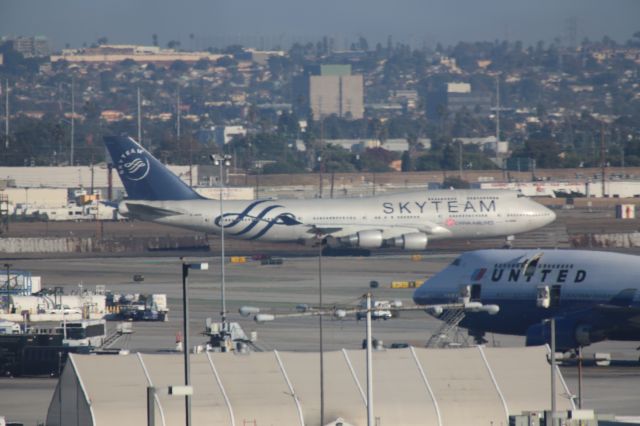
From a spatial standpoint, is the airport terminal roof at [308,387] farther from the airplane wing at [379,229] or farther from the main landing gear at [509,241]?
the airplane wing at [379,229]

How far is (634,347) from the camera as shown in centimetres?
6331

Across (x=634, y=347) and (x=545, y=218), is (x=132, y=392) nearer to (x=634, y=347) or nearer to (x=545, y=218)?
(x=634, y=347)

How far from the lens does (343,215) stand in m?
113

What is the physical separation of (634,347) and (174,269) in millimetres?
47802

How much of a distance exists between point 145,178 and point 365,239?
16.5 m

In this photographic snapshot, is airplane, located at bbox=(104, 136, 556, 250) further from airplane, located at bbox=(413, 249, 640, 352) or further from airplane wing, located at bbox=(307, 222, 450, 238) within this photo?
airplane, located at bbox=(413, 249, 640, 352)

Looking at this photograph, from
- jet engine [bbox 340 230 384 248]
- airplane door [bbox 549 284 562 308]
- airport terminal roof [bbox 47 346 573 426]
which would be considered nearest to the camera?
airport terminal roof [bbox 47 346 573 426]

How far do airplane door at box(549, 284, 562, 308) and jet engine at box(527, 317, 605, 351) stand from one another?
732 mm

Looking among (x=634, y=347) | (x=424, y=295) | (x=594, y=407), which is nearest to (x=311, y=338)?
(x=424, y=295)

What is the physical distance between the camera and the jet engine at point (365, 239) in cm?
11188

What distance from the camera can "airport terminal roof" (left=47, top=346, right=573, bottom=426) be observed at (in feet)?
138

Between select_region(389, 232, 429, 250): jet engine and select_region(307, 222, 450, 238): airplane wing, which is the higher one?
select_region(307, 222, 450, 238): airplane wing

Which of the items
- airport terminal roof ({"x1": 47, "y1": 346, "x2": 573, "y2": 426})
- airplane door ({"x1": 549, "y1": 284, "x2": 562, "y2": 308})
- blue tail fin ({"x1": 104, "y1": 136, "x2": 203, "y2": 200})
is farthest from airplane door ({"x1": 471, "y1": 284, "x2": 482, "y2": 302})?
blue tail fin ({"x1": 104, "y1": 136, "x2": 203, "y2": 200})

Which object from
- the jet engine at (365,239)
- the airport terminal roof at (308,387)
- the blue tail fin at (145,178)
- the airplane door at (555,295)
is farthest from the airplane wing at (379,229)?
the airport terminal roof at (308,387)
